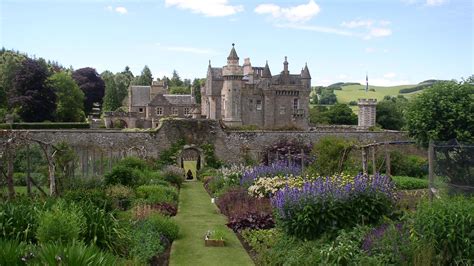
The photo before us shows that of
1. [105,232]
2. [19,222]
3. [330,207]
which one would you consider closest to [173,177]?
[330,207]

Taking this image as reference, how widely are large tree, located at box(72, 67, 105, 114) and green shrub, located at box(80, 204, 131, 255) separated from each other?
233ft

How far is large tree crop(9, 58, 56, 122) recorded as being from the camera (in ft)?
169

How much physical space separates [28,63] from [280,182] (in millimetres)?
44314

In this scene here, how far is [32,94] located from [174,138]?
26.2m

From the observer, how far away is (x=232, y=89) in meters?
52.2

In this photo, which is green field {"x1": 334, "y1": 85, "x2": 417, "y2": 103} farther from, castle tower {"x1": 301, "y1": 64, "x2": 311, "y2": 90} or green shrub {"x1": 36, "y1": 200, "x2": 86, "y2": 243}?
green shrub {"x1": 36, "y1": 200, "x2": 86, "y2": 243}

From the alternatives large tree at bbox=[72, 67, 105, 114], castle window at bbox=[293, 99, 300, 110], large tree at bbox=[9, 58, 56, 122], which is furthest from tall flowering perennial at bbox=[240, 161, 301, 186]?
large tree at bbox=[72, 67, 105, 114]

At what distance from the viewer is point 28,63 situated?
2110 inches

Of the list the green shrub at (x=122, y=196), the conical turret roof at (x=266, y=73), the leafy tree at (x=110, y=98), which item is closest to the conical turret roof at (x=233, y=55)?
the conical turret roof at (x=266, y=73)

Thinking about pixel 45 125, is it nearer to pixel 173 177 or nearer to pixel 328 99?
pixel 173 177

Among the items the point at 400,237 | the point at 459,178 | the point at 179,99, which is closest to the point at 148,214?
the point at 400,237

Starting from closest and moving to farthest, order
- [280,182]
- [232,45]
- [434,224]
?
[434,224]
[280,182]
[232,45]

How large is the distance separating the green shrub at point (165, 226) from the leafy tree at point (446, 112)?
12.9m

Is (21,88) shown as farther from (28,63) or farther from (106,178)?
(106,178)
